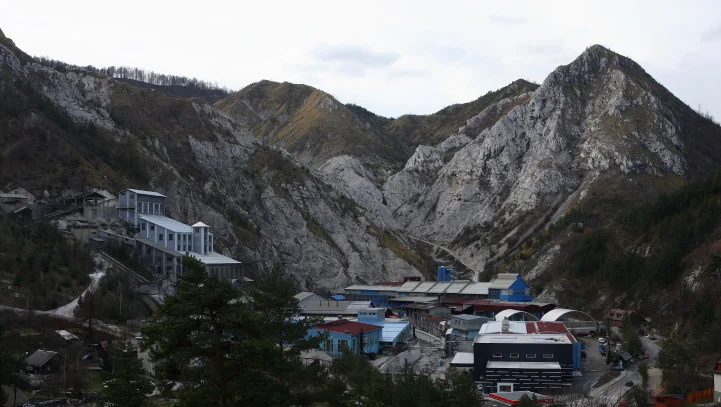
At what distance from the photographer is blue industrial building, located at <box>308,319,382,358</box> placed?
57312mm

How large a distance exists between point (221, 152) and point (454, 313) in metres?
43.7

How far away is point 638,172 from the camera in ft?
411

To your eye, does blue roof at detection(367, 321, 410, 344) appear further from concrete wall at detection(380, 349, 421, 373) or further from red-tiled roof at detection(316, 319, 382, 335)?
concrete wall at detection(380, 349, 421, 373)

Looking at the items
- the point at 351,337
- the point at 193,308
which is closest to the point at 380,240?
the point at 351,337

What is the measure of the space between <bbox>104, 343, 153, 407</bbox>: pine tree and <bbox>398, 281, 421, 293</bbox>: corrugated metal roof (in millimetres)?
66676

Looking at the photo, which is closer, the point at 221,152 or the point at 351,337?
the point at 351,337

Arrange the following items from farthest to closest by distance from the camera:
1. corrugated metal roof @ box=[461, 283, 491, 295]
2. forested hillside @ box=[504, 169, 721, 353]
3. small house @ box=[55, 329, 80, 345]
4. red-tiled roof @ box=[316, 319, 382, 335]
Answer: corrugated metal roof @ box=[461, 283, 491, 295] → forested hillside @ box=[504, 169, 721, 353] → red-tiled roof @ box=[316, 319, 382, 335] → small house @ box=[55, 329, 80, 345]

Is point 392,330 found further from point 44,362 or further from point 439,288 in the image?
point 44,362

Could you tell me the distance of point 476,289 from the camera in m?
90.8

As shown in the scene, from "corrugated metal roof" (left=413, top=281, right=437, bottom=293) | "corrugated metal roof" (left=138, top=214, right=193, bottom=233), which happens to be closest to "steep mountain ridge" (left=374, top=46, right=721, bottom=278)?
"corrugated metal roof" (left=413, top=281, right=437, bottom=293)

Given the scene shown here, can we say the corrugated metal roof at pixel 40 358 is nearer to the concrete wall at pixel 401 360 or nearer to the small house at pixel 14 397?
the small house at pixel 14 397

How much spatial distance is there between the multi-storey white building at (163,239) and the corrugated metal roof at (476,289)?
1113 inches

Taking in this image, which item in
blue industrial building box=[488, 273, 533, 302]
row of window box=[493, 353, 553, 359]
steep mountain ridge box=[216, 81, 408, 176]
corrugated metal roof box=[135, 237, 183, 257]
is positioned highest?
steep mountain ridge box=[216, 81, 408, 176]

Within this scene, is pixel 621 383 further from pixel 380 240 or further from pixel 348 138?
pixel 348 138
